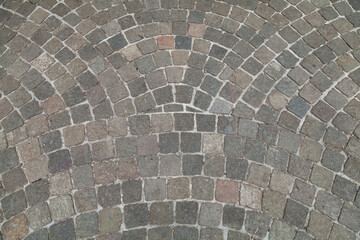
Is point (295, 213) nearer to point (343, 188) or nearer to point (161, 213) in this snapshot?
point (343, 188)

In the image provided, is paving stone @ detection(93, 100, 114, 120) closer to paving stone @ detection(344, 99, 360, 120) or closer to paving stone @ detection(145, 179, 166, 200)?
paving stone @ detection(145, 179, 166, 200)

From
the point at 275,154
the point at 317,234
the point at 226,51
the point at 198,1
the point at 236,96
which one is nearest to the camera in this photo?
the point at 317,234

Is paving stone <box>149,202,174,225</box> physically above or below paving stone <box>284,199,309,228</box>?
below

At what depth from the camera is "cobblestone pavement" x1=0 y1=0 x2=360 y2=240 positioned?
2.91 metres

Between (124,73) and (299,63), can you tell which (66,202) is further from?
(299,63)

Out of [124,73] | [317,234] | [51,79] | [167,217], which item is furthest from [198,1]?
[317,234]

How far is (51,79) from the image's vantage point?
353cm

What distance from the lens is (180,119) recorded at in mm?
3318

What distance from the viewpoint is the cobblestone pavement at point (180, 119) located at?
Result: 115 inches

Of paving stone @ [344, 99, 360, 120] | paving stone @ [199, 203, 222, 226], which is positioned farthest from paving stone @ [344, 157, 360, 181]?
A: paving stone @ [199, 203, 222, 226]

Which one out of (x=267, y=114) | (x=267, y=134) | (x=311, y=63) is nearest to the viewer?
(x=267, y=134)

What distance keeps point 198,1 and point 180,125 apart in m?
1.87

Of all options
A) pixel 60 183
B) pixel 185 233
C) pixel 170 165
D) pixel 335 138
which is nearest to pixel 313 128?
pixel 335 138

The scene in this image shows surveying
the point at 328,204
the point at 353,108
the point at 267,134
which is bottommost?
the point at 328,204
